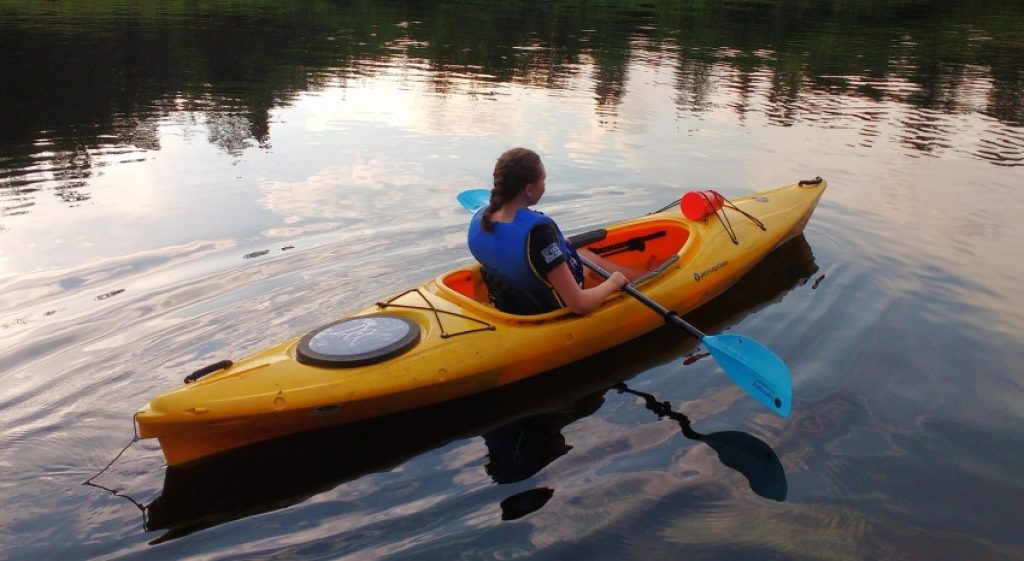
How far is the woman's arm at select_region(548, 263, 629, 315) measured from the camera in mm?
4559

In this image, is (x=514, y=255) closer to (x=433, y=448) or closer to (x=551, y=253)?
(x=551, y=253)

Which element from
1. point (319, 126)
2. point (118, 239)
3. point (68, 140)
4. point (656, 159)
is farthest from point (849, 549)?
point (68, 140)

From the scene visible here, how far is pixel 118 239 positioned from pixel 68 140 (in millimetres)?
4908

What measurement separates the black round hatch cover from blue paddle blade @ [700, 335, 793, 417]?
1.83m

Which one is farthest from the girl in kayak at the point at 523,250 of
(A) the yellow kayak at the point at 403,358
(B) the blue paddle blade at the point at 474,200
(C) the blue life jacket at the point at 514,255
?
(B) the blue paddle blade at the point at 474,200

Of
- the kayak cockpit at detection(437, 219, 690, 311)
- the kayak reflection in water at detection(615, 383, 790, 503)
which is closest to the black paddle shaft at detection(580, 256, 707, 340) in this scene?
the kayak reflection in water at detection(615, 383, 790, 503)

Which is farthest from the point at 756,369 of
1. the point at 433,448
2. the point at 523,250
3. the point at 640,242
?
the point at 640,242

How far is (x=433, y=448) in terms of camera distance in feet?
13.7

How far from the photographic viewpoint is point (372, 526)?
349cm

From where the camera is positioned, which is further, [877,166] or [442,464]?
[877,166]

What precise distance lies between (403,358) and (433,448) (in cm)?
52

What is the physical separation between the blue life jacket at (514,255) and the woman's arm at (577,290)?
78 millimetres

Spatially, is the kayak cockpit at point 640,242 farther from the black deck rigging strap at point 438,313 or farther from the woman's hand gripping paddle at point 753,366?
the black deck rigging strap at point 438,313

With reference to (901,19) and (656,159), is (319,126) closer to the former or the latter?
(656,159)
